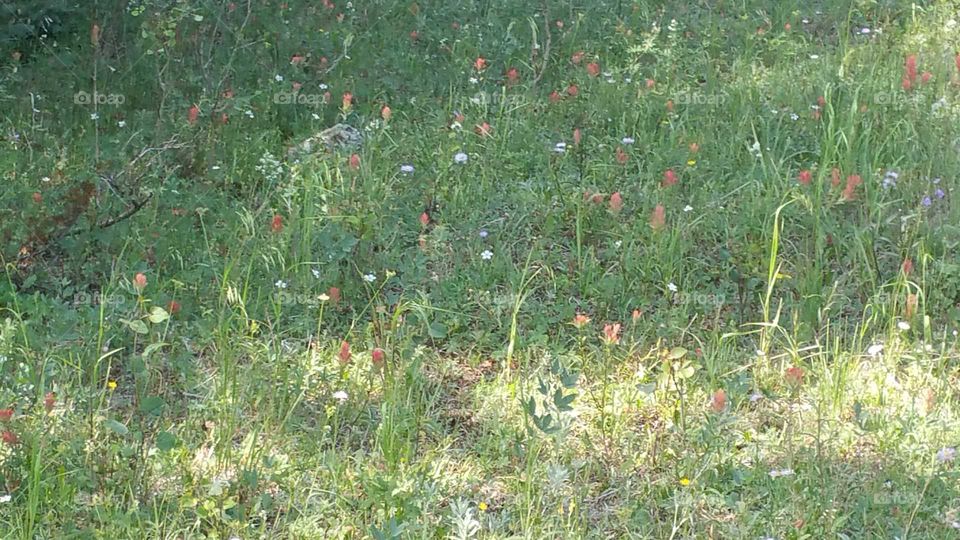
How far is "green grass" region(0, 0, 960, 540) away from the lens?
3.30 m

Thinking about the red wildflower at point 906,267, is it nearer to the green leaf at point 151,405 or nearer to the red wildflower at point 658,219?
the red wildflower at point 658,219

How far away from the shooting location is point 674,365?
157 inches

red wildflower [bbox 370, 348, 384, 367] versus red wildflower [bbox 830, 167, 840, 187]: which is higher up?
red wildflower [bbox 830, 167, 840, 187]

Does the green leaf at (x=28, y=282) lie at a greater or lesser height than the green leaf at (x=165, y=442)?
lesser

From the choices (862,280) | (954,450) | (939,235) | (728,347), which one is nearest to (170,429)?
(728,347)

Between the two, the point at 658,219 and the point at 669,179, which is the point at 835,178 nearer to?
the point at 669,179

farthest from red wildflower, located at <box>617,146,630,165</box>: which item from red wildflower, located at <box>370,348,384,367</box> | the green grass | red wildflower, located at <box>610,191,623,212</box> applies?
red wildflower, located at <box>370,348,384,367</box>

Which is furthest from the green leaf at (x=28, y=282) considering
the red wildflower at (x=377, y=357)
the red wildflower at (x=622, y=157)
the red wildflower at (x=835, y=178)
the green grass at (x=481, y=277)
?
the red wildflower at (x=835, y=178)

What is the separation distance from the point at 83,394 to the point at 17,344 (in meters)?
0.45

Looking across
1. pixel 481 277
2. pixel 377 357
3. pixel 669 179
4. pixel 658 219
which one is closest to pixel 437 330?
pixel 377 357

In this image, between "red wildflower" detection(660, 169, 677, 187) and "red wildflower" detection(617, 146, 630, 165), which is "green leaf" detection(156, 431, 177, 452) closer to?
"red wildflower" detection(660, 169, 677, 187)

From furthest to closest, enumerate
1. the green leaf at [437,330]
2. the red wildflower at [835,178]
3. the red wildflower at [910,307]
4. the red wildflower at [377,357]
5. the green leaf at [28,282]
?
the red wildflower at [835,178], the green leaf at [28,282], the red wildflower at [910,307], the green leaf at [437,330], the red wildflower at [377,357]

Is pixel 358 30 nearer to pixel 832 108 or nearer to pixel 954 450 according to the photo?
pixel 832 108

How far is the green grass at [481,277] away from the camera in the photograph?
10.8ft
